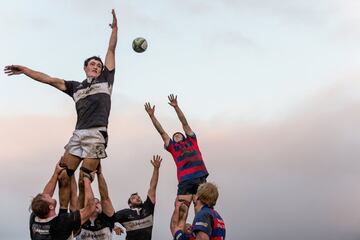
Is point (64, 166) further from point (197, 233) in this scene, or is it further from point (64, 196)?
point (197, 233)

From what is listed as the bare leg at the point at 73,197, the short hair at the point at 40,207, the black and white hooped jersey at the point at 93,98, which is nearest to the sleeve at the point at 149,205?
the bare leg at the point at 73,197

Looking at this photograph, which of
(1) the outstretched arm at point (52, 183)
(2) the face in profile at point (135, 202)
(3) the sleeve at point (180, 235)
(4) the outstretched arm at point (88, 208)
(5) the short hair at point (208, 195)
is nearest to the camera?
(5) the short hair at point (208, 195)

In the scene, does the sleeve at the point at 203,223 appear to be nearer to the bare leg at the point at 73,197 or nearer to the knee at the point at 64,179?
the knee at the point at 64,179

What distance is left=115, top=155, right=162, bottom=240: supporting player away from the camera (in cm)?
1498

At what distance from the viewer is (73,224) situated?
10617mm

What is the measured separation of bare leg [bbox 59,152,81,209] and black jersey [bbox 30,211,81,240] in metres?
2.08

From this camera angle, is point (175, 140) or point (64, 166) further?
point (175, 140)

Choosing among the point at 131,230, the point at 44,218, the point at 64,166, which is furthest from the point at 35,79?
the point at 131,230

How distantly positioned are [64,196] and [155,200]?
3.35 m

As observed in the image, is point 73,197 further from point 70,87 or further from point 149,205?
point 149,205

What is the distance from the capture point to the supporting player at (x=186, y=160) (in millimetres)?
16000

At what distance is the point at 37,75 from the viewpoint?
1272 cm

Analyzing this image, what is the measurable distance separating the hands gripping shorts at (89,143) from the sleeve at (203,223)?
3.29 metres

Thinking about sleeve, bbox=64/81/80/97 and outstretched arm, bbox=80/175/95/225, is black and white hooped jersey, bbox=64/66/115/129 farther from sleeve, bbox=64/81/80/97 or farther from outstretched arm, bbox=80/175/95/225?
outstretched arm, bbox=80/175/95/225
